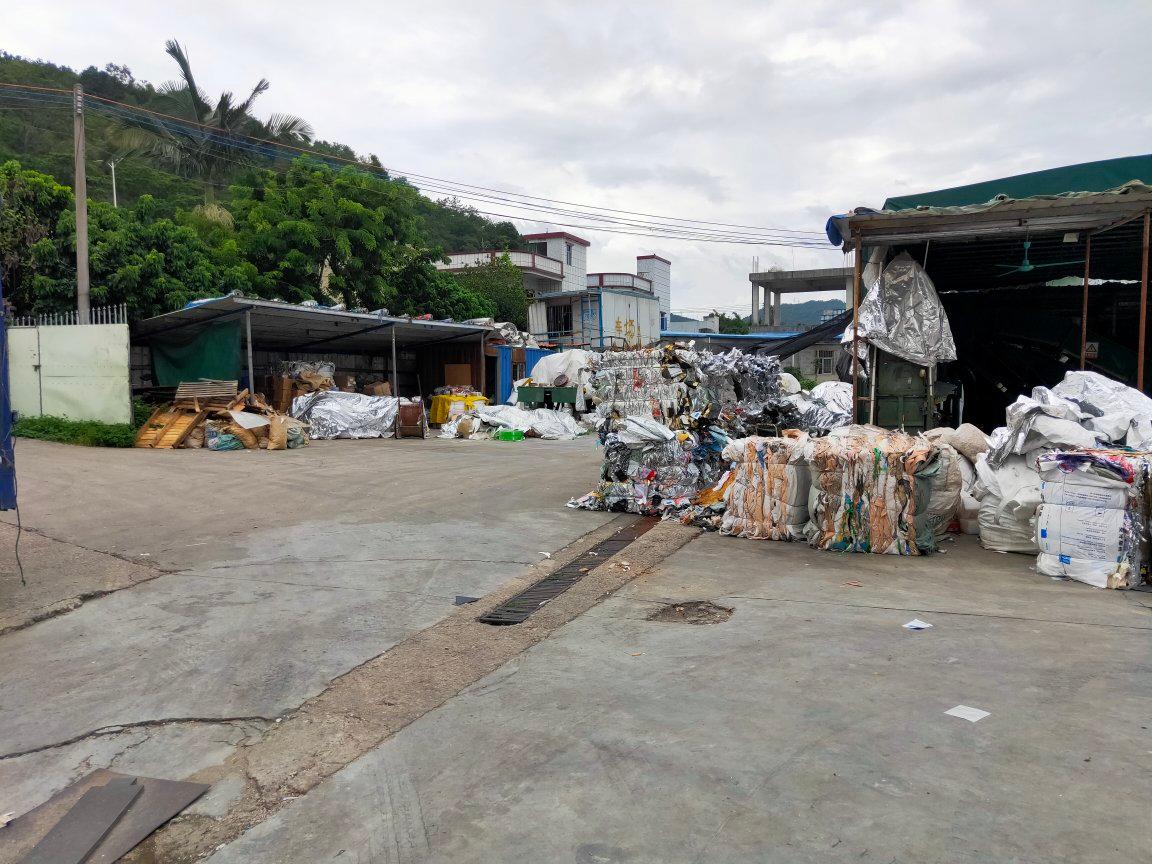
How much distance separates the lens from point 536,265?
44.2 m

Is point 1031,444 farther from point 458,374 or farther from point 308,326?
point 458,374

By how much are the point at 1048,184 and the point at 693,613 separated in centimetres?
757

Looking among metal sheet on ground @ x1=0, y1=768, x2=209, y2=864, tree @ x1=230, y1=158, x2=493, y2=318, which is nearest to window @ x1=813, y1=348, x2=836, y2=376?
tree @ x1=230, y1=158, x2=493, y2=318

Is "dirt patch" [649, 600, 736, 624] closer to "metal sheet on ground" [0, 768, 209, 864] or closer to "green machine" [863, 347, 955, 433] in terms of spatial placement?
"metal sheet on ground" [0, 768, 209, 864]

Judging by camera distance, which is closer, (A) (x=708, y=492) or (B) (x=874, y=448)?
(B) (x=874, y=448)

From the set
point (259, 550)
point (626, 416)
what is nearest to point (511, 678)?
point (259, 550)

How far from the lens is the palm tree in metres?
27.3

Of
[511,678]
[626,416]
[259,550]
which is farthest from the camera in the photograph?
[626,416]

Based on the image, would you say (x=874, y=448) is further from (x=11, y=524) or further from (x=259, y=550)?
(x=11, y=524)

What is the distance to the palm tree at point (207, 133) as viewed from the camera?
89.7 feet

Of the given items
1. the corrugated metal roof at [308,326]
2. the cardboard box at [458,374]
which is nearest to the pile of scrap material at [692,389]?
the corrugated metal roof at [308,326]

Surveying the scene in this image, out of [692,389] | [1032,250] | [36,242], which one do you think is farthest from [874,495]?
[36,242]

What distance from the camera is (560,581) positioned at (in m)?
6.07

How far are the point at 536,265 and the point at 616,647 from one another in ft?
135
